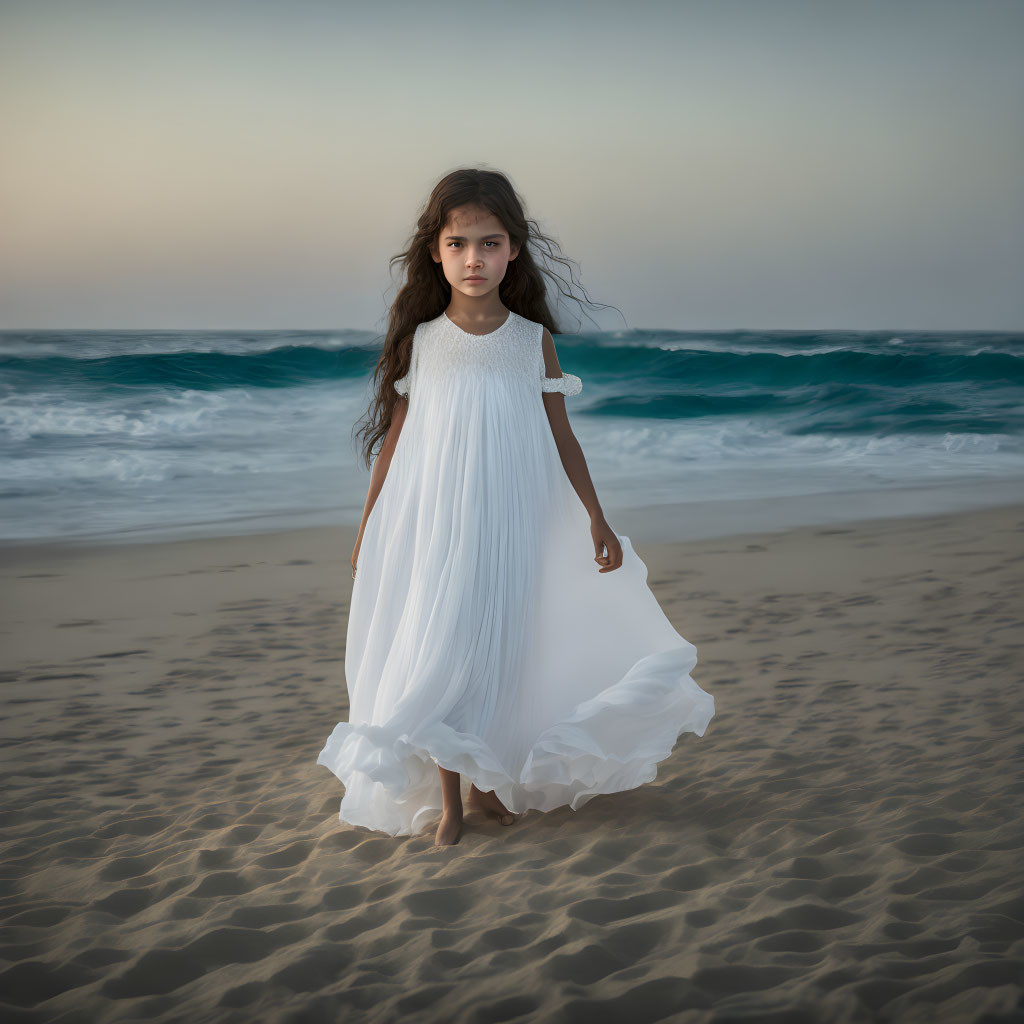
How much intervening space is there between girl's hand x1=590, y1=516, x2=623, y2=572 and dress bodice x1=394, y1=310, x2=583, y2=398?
35 cm

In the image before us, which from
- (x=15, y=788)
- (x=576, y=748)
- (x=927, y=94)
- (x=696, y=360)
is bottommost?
(x=15, y=788)

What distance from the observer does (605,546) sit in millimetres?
2611

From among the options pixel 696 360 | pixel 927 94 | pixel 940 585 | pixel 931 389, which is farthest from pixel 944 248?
pixel 940 585

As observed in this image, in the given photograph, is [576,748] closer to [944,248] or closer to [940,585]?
[940,585]

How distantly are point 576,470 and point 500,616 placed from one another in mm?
432

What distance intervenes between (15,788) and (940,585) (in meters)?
4.18

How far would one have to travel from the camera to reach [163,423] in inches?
458

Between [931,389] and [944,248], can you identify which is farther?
[931,389]

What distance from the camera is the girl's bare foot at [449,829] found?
251cm

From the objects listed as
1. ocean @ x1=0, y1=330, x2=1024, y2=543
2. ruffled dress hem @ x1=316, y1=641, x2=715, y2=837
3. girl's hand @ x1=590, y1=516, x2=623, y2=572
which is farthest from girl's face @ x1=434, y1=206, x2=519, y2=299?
ocean @ x1=0, y1=330, x2=1024, y2=543

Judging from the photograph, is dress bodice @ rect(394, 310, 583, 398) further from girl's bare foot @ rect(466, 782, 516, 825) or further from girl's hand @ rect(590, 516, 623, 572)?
girl's bare foot @ rect(466, 782, 516, 825)

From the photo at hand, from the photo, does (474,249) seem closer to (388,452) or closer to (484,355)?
(484,355)

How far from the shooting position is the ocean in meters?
7.85

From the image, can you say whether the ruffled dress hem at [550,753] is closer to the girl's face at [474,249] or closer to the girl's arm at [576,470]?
the girl's arm at [576,470]
